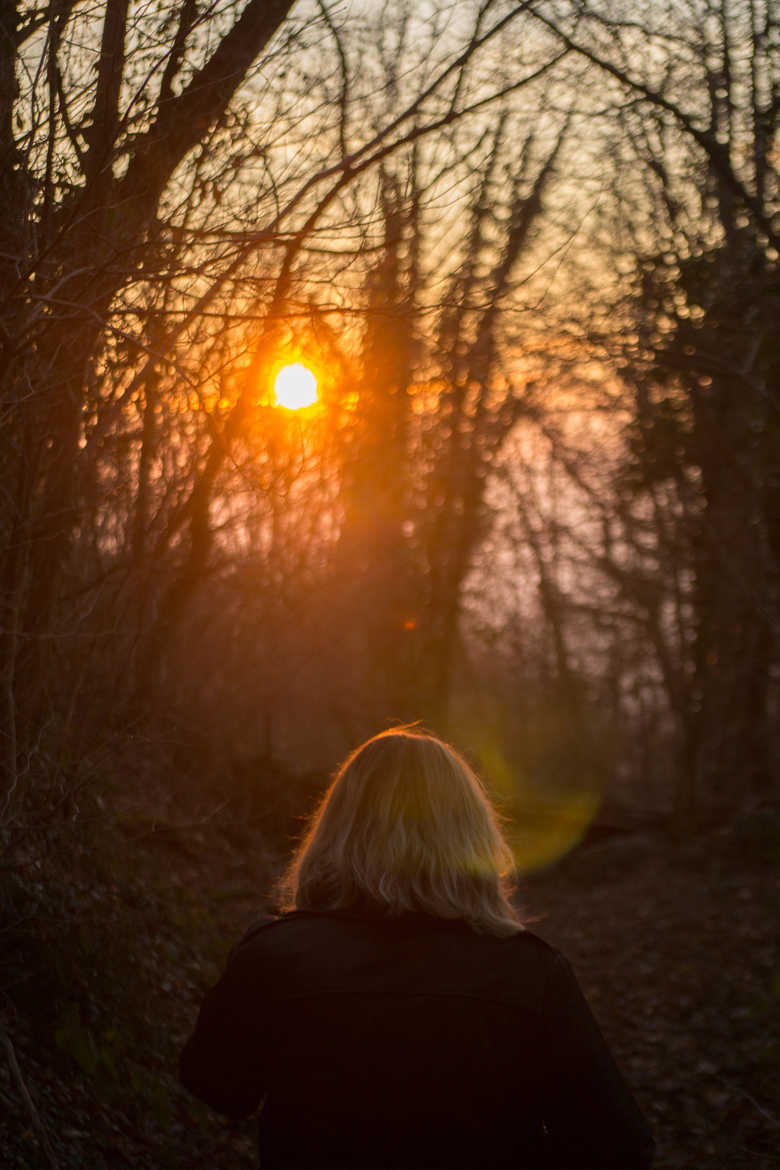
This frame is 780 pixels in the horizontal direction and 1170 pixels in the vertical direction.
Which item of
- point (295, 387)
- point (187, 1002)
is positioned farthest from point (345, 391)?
point (187, 1002)

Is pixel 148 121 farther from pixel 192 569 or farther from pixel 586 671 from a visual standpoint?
pixel 586 671

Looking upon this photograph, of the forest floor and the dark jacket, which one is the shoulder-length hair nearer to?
the dark jacket

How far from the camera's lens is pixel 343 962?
Answer: 2006mm

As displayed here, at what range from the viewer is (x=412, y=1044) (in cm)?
194

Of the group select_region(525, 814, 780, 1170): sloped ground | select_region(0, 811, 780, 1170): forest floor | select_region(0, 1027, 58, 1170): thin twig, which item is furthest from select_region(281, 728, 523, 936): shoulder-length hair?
select_region(525, 814, 780, 1170): sloped ground

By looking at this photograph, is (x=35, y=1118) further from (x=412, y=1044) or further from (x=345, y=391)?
(x=345, y=391)

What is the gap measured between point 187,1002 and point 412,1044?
4670mm

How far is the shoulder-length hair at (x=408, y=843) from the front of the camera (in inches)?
83.2

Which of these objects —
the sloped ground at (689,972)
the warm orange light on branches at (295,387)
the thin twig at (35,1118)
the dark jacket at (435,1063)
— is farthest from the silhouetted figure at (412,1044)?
the warm orange light on branches at (295,387)

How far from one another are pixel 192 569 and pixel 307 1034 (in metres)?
5.87

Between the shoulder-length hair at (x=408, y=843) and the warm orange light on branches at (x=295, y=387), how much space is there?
14.5 ft

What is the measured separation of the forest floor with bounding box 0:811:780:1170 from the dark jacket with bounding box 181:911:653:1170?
2.32 metres

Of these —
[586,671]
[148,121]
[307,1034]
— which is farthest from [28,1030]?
[586,671]

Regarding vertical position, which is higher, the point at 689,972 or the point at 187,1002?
the point at 187,1002
